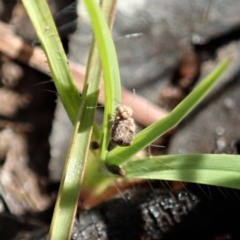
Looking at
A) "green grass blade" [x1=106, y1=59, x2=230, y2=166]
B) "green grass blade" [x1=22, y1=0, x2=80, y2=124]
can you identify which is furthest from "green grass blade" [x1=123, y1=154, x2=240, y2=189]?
"green grass blade" [x1=22, y1=0, x2=80, y2=124]

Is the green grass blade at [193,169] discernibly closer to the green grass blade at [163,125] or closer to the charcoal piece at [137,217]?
the green grass blade at [163,125]

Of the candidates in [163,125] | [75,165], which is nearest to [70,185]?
[75,165]

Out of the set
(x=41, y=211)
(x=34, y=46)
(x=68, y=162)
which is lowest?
(x=41, y=211)

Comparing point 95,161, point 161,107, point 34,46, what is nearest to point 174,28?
point 161,107

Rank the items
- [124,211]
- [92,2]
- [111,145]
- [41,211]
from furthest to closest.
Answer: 1. [41,211]
2. [124,211]
3. [111,145]
4. [92,2]

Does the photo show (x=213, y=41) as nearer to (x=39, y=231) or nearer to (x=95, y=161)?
(x=95, y=161)

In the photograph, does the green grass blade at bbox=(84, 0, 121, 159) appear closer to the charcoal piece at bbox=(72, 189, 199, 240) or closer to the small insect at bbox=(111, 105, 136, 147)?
the small insect at bbox=(111, 105, 136, 147)

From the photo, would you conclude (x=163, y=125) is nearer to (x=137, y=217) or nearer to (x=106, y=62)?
(x=106, y=62)

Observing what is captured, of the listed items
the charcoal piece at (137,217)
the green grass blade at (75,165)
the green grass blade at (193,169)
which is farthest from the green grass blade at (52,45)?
the charcoal piece at (137,217)
